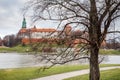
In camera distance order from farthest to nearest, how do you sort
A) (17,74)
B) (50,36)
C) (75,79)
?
(17,74), (75,79), (50,36)

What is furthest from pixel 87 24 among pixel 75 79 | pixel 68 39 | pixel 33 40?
pixel 75 79

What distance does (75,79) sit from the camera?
23.3 m

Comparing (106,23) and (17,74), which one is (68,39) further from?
(17,74)

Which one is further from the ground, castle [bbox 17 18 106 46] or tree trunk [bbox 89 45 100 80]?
castle [bbox 17 18 106 46]

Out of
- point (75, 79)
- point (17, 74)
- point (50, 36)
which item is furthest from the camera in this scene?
point (17, 74)

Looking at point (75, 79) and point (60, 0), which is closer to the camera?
point (60, 0)

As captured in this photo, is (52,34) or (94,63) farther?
(94,63)

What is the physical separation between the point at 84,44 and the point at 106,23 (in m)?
1.32

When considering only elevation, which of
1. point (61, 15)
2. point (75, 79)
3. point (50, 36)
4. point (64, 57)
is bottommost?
point (75, 79)

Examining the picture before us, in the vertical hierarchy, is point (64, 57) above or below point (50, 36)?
below

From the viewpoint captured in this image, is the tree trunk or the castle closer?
the castle

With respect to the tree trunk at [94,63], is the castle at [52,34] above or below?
above

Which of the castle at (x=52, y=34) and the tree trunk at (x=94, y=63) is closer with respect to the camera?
the castle at (x=52, y=34)

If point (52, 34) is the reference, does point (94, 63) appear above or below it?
below
